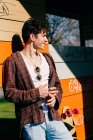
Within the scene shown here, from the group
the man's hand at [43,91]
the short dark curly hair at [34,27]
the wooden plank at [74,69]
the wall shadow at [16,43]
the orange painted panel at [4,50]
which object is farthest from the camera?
the wooden plank at [74,69]

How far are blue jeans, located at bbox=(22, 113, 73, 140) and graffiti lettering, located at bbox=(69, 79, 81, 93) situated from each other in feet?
5.87

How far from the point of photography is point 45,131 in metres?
3.69

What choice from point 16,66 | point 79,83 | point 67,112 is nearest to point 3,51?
point 16,66

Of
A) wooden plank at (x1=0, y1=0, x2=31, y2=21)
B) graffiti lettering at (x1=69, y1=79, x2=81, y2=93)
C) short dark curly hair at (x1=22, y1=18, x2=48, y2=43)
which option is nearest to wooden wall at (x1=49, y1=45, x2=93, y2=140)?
graffiti lettering at (x1=69, y1=79, x2=81, y2=93)

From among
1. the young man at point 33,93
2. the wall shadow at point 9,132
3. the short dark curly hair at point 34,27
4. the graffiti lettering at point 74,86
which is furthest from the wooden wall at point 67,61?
the wall shadow at point 9,132

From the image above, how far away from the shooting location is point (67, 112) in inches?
207

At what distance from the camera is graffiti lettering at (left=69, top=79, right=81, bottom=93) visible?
5.51 m

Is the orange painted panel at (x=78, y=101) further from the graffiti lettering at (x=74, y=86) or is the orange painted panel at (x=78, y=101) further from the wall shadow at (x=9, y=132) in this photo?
the wall shadow at (x=9, y=132)

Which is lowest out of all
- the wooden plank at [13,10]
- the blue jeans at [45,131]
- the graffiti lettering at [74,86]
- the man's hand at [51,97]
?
the blue jeans at [45,131]

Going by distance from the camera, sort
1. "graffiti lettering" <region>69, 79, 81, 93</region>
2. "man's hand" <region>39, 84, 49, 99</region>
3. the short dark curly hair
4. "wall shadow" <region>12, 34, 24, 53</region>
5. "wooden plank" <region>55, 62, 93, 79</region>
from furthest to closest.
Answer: "graffiti lettering" <region>69, 79, 81, 93</region>, "wooden plank" <region>55, 62, 93, 79</region>, "wall shadow" <region>12, 34, 24, 53</region>, the short dark curly hair, "man's hand" <region>39, 84, 49, 99</region>

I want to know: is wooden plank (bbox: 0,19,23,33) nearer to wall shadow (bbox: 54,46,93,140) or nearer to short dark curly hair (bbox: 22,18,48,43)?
short dark curly hair (bbox: 22,18,48,43)

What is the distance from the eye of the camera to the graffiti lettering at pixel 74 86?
18.1ft

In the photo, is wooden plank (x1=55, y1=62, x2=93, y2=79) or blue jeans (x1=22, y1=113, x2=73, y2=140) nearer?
blue jeans (x1=22, y1=113, x2=73, y2=140)

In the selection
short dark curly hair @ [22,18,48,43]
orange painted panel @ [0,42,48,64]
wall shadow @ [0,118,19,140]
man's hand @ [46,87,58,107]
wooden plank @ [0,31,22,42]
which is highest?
short dark curly hair @ [22,18,48,43]
